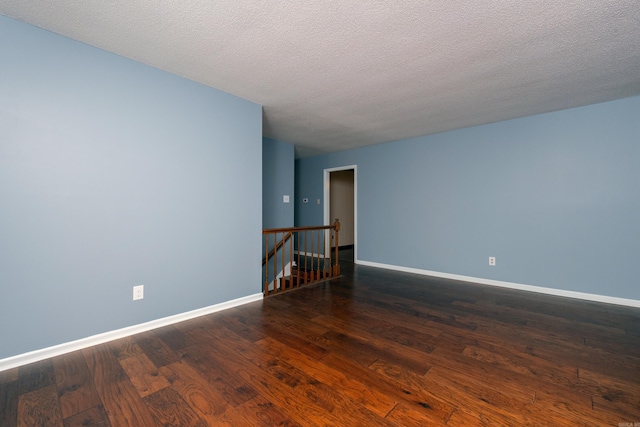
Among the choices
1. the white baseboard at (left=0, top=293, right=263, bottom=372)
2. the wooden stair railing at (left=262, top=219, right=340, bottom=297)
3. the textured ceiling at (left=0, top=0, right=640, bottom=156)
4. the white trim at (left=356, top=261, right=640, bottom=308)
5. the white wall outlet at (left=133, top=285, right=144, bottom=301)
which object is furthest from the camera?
the wooden stair railing at (left=262, top=219, right=340, bottom=297)

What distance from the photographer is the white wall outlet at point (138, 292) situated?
7.55 feet

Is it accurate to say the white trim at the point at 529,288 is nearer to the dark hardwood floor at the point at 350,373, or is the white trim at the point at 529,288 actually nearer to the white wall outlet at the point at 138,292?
the dark hardwood floor at the point at 350,373

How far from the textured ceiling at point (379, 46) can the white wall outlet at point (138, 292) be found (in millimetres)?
1955

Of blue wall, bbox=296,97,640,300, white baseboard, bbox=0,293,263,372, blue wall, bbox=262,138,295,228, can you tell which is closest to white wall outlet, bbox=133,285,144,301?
white baseboard, bbox=0,293,263,372

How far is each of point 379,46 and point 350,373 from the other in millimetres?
2347

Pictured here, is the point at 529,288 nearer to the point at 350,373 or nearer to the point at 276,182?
the point at 350,373

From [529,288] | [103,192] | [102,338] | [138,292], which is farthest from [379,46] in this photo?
[529,288]

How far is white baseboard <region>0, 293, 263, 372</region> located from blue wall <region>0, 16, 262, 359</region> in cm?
4

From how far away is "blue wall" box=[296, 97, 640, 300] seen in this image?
3.06 metres

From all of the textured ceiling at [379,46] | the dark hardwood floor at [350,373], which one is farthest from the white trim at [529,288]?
the textured ceiling at [379,46]

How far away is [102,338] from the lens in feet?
7.00

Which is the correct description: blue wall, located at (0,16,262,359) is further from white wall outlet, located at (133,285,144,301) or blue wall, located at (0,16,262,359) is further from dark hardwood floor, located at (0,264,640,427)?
dark hardwood floor, located at (0,264,640,427)

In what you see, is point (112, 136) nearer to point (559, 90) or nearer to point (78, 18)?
point (78, 18)

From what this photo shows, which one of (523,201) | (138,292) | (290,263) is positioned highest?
(523,201)
